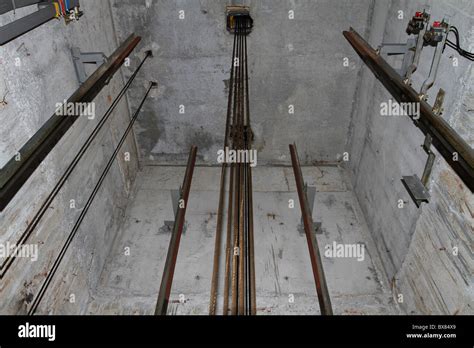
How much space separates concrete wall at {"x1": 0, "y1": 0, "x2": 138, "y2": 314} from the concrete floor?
0.30 meters

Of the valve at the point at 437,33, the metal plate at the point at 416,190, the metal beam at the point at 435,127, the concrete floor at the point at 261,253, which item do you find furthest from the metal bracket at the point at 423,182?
the concrete floor at the point at 261,253

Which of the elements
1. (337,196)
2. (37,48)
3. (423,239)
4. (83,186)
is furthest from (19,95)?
(337,196)

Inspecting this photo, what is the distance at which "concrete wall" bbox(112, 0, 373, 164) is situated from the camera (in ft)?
13.8

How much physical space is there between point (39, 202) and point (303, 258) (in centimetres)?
254

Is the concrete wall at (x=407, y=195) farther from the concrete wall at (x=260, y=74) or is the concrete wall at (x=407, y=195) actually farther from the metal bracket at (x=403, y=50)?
the concrete wall at (x=260, y=74)

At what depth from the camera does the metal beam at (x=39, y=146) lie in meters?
1.79

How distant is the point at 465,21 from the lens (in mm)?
2332

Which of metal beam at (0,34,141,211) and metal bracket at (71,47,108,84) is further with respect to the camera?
metal bracket at (71,47,108,84)

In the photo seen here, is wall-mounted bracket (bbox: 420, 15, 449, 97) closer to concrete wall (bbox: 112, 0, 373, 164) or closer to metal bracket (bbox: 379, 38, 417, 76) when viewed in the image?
metal bracket (bbox: 379, 38, 417, 76)

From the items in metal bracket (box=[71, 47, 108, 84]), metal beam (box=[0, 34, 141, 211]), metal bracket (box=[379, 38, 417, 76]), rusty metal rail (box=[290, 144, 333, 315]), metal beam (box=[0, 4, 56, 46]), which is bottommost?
rusty metal rail (box=[290, 144, 333, 315])

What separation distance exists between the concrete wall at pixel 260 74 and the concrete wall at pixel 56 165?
0.63 m

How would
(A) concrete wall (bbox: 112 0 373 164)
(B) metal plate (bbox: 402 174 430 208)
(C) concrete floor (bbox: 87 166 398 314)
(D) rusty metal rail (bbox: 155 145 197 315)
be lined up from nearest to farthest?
(D) rusty metal rail (bbox: 155 145 197 315), (B) metal plate (bbox: 402 174 430 208), (C) concrete floor (bbox: 87 166 398 314), (A) concrete wall (bbox: 112 0 373 164)

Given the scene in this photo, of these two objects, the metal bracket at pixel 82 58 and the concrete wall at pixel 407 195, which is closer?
the concrete wall at pixel 407 195

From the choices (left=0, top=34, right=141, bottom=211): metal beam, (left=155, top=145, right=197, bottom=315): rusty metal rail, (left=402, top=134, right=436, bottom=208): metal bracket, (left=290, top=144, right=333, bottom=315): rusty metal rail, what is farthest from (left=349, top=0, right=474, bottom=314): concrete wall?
(left=0, top=34, right=141, bottom=211): metal beam
